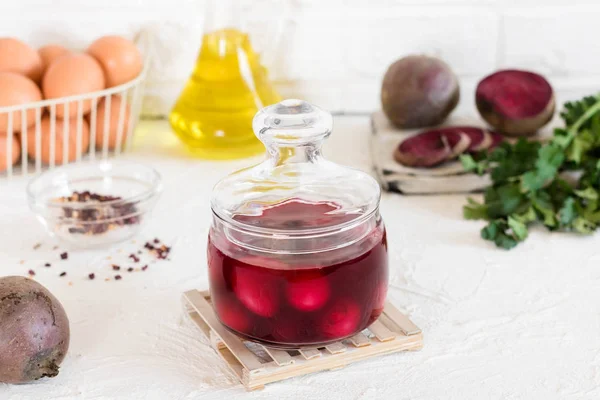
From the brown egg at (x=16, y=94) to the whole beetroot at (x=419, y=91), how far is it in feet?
1.77

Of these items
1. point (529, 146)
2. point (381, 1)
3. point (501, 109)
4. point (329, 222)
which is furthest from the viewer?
point (381, 1)

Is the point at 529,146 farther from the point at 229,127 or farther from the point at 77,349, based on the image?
the point at 77,349

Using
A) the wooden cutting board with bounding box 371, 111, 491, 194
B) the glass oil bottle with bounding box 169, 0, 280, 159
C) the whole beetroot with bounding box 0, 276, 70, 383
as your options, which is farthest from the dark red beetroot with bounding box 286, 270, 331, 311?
the glass oil bottle with bounding box 169, 0, 280, 159

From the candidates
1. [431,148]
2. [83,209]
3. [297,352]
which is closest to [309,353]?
[297,352]

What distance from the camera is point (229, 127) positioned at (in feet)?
4.69

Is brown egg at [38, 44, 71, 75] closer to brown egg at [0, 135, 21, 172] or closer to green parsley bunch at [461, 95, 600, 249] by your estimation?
brown egg at [0, 135, 21, 172]

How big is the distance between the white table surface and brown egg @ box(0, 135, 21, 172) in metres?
0.04

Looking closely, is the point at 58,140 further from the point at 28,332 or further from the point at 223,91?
the point at 28,332

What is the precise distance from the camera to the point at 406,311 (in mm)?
990

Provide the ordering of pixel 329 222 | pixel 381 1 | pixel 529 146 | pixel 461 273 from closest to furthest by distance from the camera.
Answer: pixel 329 222 → pixel 461 273 → pixel 529 146 → pixel 381 1

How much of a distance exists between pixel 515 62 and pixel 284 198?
2.92 ft

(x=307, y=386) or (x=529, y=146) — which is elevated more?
(x=529, y=146)

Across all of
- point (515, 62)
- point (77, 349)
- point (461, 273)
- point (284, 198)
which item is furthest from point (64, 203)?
point (515, 62)

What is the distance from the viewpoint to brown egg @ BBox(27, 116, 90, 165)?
139 cm
